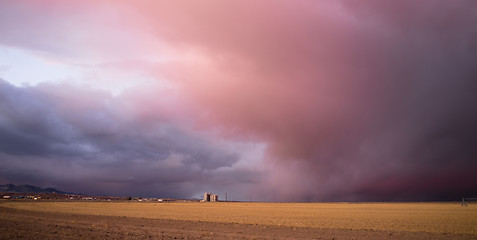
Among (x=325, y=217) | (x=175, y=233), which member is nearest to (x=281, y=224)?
(x=175, y=233)

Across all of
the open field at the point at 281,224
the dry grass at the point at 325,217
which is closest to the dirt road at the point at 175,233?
the open field at the point at 281,224

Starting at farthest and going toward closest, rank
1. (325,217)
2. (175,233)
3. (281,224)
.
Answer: (325,217)
(281,224)
(175,233)

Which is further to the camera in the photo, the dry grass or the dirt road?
the dry grass

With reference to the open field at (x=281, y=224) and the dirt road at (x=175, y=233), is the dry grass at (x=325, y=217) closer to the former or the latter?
the open field at (x=281, y=224)

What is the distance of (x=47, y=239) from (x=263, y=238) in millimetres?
17984

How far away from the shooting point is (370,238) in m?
30.1

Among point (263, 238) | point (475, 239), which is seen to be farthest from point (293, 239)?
point (475, 239)

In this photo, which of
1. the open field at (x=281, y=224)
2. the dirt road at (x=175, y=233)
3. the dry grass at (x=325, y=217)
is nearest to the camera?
the dirt road at (x=175, y=233)

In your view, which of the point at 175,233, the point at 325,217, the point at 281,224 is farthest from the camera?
the point at 325,217

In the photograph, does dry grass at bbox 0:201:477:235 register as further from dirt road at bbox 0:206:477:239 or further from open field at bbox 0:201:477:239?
dirt road at bbox 0:206:477:239

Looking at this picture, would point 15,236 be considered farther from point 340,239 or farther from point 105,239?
point 340,239

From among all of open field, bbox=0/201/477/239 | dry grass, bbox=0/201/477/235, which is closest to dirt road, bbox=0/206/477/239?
open field, bbox=0/201/477/239

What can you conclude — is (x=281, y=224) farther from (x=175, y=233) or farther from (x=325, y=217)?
(x=325, y=217)

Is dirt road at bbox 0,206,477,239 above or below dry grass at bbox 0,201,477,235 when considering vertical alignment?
above
